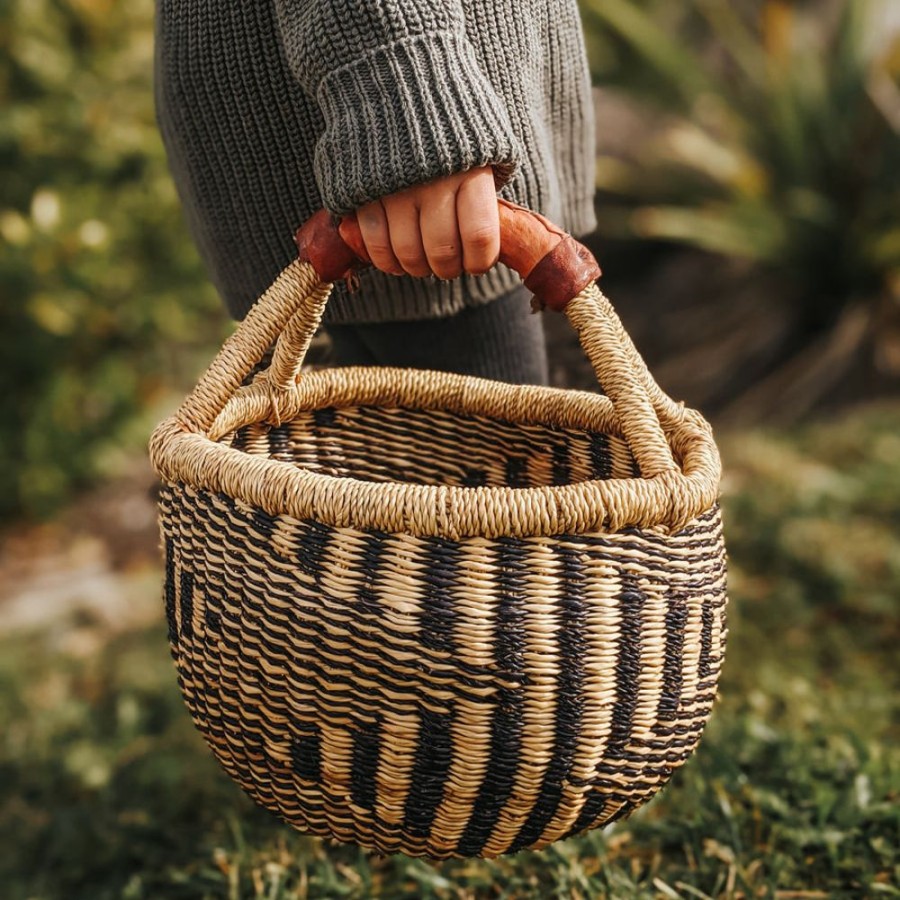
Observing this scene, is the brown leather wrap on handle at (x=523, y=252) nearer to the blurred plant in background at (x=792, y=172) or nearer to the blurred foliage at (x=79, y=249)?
the blurred foliage at (x=79, y=249)

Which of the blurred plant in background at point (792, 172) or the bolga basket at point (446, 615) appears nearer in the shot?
the bolga basket at point (446, 615)

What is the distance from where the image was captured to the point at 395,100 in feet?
2.88

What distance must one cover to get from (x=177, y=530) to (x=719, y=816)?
0.85 m

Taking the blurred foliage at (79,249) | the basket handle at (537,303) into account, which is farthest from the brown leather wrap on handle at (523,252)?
the blurred foliage at (79,249)

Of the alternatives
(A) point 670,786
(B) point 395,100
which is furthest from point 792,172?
(B) point 395,100

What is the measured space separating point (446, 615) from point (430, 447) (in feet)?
1.51

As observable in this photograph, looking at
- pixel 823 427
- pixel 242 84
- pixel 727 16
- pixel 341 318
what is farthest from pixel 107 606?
pixel 727 16

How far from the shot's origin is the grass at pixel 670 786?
4.23ft

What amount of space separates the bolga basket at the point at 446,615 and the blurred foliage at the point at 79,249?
5.12ft

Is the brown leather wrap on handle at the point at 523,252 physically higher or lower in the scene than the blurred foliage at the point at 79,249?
higher

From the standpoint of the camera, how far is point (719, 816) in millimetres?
1364

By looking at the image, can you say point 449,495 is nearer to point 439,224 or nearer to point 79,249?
point 439,224

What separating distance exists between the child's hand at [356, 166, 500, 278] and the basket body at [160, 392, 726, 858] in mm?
253

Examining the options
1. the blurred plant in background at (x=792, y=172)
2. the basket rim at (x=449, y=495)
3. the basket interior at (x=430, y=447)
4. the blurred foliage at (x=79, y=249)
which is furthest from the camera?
the blurred plant in background at (x=792, y=172)
